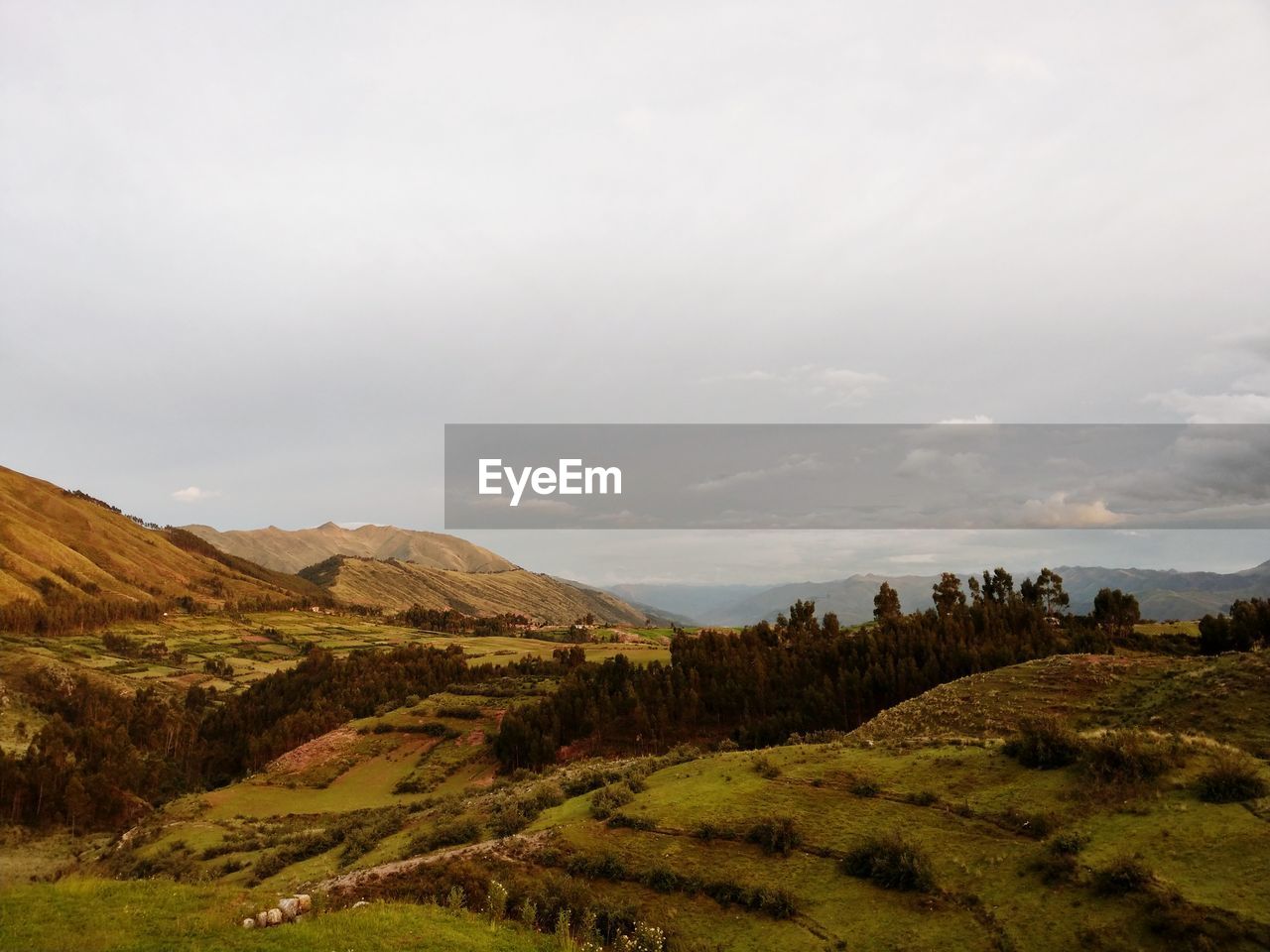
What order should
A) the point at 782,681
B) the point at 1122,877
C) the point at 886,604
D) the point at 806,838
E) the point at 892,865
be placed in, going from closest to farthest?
the point at 1122,877 < the point at 892,865 < the point at 806,838 < the point at 782,681 < the point at 886,604

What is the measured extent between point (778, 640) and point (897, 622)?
21.6 m

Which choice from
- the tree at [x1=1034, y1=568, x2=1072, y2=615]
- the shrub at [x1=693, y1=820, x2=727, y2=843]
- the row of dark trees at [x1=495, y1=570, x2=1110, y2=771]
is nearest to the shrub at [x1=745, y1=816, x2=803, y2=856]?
the shrub at [x1=693, y1=820, x2=727, y2=843]

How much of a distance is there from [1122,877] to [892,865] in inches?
236

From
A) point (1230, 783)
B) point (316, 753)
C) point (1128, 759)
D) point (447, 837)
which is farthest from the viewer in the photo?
point (316, 753)

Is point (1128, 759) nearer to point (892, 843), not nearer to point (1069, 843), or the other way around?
point (1069, 843)

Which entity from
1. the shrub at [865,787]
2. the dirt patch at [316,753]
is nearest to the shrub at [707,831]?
the shrub at [865,787]

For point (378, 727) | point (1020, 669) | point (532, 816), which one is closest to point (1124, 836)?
point (532, 816)

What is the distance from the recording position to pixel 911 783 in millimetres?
24938

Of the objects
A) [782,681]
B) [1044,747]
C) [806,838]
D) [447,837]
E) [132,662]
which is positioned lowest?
[132,662]

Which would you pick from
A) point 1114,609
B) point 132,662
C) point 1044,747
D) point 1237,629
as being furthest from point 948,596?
point 132,662

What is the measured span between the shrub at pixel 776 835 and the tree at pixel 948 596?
8891 centimetres

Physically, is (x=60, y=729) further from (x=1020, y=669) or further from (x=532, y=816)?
(x=1020, y=669)

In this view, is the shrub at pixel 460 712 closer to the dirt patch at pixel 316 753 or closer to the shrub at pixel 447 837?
the dirt patch at pixel 316 753

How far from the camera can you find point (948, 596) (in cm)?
11225
